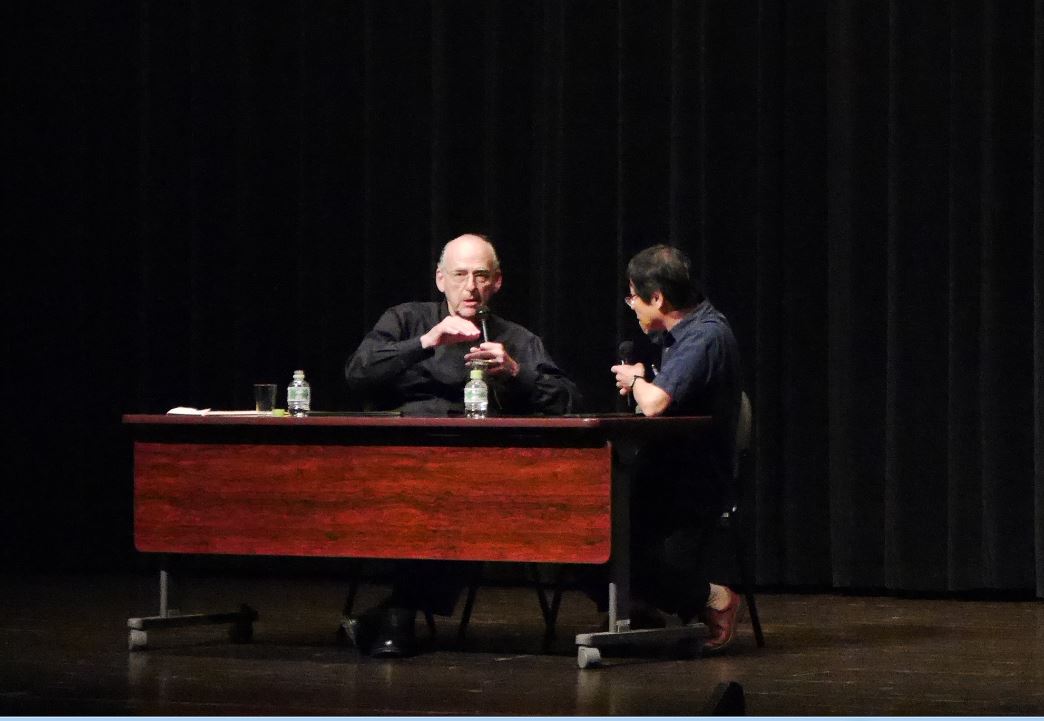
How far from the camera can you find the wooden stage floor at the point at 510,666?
3549mm

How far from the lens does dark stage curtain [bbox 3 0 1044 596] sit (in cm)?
575

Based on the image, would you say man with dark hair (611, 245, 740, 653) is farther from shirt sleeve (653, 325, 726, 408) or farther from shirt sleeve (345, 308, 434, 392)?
shirt sleeve (345, 308, 434, 392)

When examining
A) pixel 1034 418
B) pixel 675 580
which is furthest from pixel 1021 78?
pixel 675 580

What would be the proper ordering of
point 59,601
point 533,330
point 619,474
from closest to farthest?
point 619,474 → point 59,601 → point 533,330

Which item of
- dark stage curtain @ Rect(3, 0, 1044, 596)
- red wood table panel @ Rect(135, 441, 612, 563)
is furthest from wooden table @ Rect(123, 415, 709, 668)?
dark stage curtain @ Rect(3, 0, 1044, 596)

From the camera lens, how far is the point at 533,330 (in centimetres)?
625

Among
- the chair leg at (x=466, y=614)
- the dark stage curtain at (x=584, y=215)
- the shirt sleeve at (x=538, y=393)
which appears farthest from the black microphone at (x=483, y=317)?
the dark stage curtain at (x=584, y=215)

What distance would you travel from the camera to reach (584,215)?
617 cm

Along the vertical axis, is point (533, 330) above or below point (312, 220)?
below

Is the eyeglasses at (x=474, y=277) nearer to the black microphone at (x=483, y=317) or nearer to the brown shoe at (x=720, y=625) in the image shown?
the black microphone at (x=483, y=317)

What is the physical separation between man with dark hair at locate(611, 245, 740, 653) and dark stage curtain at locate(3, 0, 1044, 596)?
153cm

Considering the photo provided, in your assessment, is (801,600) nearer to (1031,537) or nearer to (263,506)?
(1031,537)

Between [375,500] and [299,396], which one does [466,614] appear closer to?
[375,500]

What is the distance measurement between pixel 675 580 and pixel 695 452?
34cm
